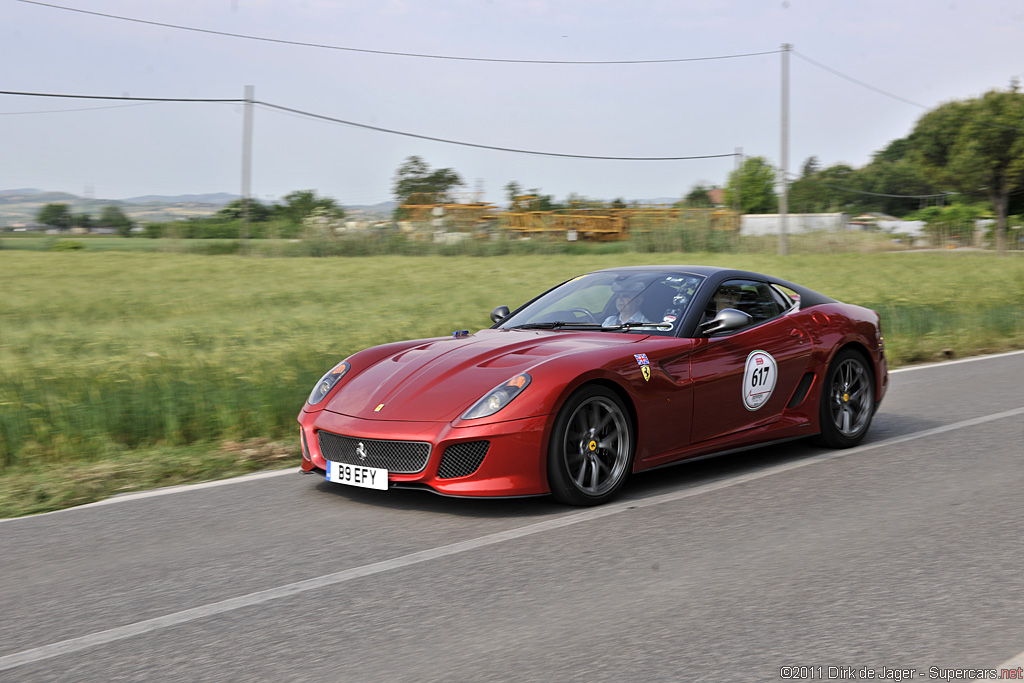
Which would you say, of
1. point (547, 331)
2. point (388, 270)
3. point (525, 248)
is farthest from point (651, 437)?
point (525, 248)

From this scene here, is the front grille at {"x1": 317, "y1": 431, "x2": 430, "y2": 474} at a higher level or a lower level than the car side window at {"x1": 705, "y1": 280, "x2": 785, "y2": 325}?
lower

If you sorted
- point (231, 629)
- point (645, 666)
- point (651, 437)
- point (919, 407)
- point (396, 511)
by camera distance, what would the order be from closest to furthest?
point (645, 666), point (231, 629), point (396, 511), point (651, 437), point (919, 407)

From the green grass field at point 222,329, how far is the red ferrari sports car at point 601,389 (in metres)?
1.64

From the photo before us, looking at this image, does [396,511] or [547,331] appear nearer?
[396,511]

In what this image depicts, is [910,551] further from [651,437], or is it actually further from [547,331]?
[547,331]

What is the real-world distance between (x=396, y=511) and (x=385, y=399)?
608 millimetres

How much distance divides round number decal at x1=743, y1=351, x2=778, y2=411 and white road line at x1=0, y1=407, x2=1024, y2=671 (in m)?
0.44

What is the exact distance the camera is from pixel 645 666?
332 cm

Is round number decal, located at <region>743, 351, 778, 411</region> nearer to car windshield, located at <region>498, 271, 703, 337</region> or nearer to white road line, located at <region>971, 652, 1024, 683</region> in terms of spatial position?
car windshield, located at <region>498, 271, 703, 337</region>

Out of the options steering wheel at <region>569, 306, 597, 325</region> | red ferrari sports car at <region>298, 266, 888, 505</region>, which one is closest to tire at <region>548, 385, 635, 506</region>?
red ferrari sports car at <region>298, 266, 888, 505</region>

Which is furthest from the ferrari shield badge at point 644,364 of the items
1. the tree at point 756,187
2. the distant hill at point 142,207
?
the tree at point 756,187

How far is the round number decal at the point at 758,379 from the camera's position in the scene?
6.29m

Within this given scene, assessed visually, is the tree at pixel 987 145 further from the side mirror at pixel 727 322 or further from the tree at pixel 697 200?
the side mirror at pixel 727 322

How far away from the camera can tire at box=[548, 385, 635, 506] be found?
5281 millimetres
